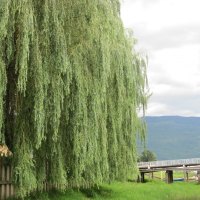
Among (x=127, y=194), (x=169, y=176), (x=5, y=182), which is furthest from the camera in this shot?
(x=169, y=176)

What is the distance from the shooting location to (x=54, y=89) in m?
12.2

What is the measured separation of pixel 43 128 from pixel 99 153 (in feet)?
10.8

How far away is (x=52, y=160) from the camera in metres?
13.1

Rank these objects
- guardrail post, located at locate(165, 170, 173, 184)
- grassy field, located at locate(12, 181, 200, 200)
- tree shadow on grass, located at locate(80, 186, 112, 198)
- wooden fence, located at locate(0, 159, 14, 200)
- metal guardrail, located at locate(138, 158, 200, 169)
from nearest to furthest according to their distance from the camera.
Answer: wooden fence, located at locate(0, 159, 14, 200) < grassy field, located at locate(12, 181, 200, 200) < tree shadow on grass, located at locate(80, 186, 112, 198) < guardrail post, located at locate(165, 170, 173, 184) < metal guardrail, located at locate(138, 158, 200, 169)

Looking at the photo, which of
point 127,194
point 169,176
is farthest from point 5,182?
point 169,176

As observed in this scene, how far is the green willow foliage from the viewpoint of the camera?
38.8 ft

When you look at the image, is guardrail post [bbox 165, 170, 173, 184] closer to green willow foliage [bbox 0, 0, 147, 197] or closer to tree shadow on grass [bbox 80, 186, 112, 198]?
tree shadow on grass [bbox 80, 186, 112, 198]

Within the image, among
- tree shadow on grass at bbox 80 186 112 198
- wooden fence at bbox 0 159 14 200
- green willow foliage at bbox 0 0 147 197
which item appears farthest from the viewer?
tree shadow on grass at bbox 80 186 112 198

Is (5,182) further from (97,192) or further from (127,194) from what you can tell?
(127,194)

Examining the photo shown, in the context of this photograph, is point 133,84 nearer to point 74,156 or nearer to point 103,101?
point 103,101

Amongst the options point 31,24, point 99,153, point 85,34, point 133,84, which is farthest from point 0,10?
point 133,84

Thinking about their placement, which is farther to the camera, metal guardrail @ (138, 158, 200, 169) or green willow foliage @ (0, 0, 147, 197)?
metal guardrail @ (138, 158, 200, 169)

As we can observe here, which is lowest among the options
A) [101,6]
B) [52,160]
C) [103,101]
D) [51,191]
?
[51,191]

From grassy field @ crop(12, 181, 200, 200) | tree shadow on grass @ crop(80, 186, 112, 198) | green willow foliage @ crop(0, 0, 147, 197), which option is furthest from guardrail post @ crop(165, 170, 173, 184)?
green willow foliage @ crop(0, 0, 147, 197)
